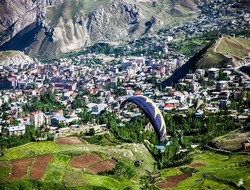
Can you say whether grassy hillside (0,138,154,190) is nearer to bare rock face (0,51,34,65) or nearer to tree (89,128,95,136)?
tree (89,128,95,136)

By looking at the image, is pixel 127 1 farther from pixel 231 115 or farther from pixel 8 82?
pixel 231 115

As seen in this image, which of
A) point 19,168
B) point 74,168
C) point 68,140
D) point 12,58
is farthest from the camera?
point 12,58

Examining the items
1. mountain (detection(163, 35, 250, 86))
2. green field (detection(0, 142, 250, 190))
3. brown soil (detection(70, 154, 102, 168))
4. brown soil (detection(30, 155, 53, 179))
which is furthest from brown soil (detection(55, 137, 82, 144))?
mountain (detection(163, 35, 250, 86))

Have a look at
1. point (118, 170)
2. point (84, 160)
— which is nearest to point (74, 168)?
point (84, 160)

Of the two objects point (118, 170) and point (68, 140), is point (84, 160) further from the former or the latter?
point (68, 140)

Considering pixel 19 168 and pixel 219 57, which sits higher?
pixel 219 57

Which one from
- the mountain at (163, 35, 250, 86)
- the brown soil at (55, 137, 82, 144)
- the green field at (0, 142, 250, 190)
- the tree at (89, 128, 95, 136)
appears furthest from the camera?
the mountain at (163, 35, 250, 86)

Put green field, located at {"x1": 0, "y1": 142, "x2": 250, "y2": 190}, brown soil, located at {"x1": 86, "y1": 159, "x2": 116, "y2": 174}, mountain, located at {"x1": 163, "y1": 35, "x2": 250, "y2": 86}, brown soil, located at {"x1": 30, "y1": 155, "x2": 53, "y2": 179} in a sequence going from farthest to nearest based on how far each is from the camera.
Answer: mountain, located at {"x1": 163, "y1": 35, "x2": 250, "y2": 86} < brown soil, located at {"x1": 86, "y1": 159, "x2": 116, "y2": 174} < brown soil, located at {"x1": 30, "y1": 155, "x2": 53, "y2": 179} < green field, located at {"x1": 0, "y1": 142, "x2": 250, "y2": 190}

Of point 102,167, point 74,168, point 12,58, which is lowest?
point 102,167
